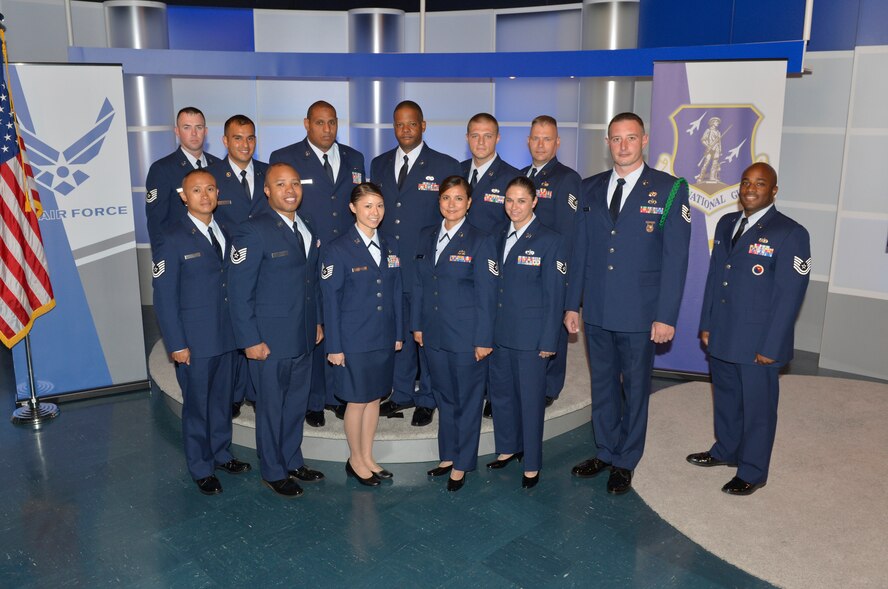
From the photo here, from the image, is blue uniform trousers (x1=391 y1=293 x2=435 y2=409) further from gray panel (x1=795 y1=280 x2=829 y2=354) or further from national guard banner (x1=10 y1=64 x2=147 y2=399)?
gray panel (x1=795 y1=280 x2=829 y2=354)

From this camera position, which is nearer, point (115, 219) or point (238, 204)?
point (238, 204)

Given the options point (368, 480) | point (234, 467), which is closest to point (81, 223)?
point (234, 467)

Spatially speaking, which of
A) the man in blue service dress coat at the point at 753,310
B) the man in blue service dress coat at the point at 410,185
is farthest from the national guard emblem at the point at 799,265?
the man in blue service dress coat at the point at 410,185

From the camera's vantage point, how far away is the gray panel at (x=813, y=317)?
711 centimetres

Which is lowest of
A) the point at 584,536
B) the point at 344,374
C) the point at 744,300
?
the point at 584,536

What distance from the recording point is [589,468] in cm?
448

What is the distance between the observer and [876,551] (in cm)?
366

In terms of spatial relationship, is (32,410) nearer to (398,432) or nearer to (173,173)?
(173,173)

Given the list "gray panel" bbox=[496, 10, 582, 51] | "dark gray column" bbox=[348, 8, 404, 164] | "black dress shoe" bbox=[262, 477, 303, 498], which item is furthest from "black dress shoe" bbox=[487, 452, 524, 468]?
"gray panel" bbox=[496, 10, 582, 51]

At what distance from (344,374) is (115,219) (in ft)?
8.82

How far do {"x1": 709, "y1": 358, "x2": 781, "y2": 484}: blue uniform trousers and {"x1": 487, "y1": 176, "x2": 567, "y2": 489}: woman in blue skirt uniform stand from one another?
3.48 ft

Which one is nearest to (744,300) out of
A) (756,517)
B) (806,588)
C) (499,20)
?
(756,517)

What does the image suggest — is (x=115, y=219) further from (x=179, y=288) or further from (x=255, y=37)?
(x=255, y=37)

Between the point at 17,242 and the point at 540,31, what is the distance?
6949 millimetres
